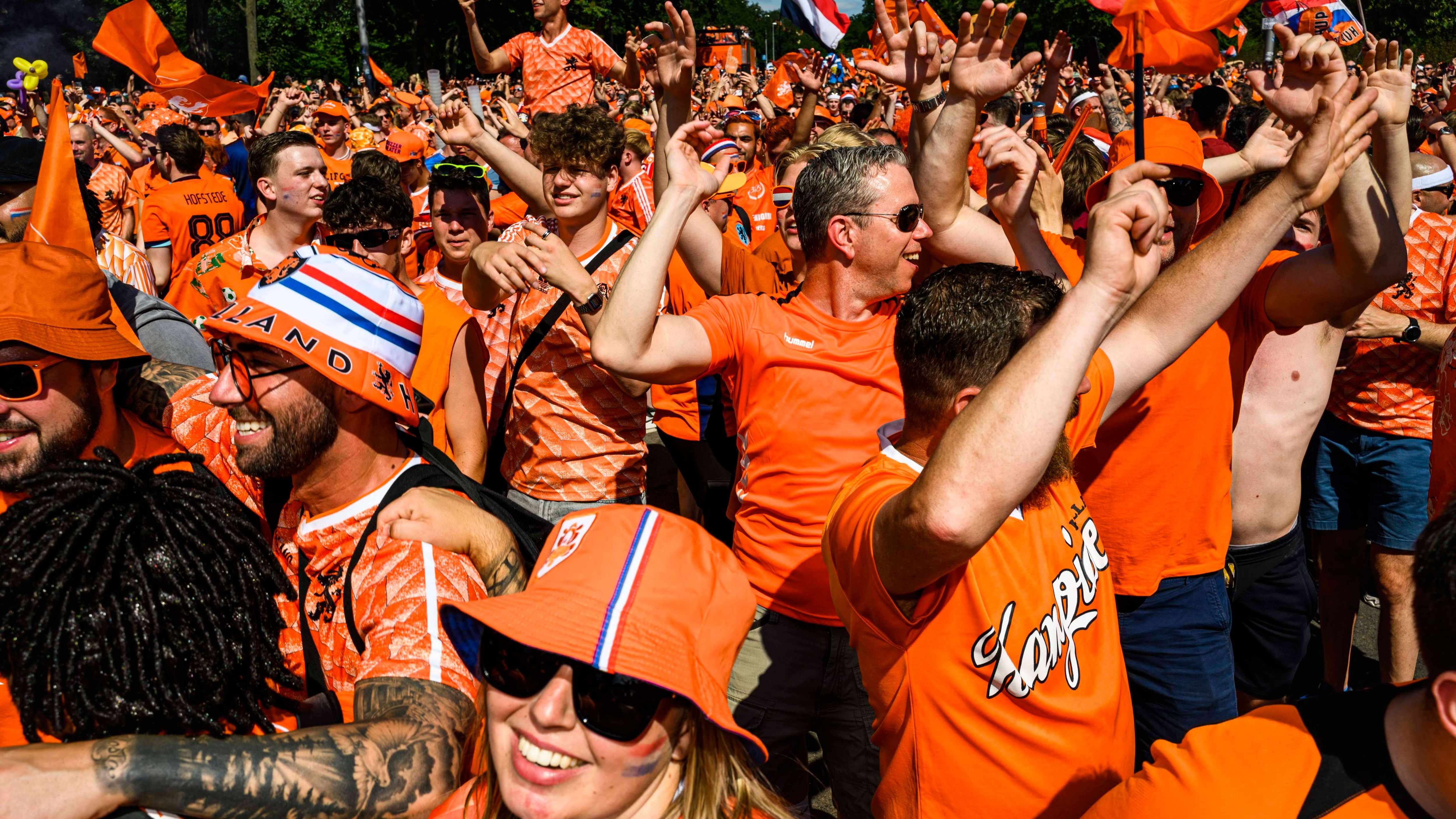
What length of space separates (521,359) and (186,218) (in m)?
4.39

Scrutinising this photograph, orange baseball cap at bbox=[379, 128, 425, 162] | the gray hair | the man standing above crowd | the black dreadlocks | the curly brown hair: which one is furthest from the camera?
the man standing above crowd

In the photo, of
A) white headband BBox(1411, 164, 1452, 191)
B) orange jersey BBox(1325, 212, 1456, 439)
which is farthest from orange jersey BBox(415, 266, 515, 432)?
white headband BBox(1411, 164, 1452, 191)

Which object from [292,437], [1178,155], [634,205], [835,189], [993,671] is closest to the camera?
[993,671]

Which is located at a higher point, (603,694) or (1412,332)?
(603,694)

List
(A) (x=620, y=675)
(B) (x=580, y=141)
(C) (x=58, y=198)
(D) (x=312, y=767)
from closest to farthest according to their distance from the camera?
(A) (x=620, y=675), (D) (x=312, y=767), (C) (x=58, y=198), (B) (x=580, y=141)

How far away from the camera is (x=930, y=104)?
131 inches

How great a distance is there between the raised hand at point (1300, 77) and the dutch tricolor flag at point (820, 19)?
4756 mm

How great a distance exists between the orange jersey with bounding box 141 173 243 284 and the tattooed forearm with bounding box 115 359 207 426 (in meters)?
4.53

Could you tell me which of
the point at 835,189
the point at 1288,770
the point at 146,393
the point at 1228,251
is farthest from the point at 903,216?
the point at 146,393

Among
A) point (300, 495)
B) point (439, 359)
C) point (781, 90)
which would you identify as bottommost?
point (781, 90)

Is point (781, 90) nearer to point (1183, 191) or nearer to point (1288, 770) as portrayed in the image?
point (1183, 191)

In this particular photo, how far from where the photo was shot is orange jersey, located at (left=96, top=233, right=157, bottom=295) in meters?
5.03

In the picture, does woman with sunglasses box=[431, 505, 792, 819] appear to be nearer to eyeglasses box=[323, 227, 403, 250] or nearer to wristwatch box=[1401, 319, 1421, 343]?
eyeglasses box=[323, 227, 403, 250]

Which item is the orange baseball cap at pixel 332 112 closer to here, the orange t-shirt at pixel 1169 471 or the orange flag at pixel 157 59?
the orange flag at pixel 157 59
